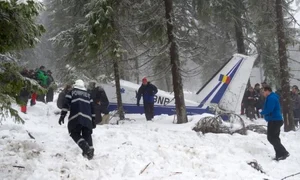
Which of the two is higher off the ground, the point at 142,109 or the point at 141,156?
the point at 142,109

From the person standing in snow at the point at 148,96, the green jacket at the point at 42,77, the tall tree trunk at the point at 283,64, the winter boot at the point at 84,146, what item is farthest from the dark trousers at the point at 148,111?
→ the winter boot at the point at 84,146

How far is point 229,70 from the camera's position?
45.5ft

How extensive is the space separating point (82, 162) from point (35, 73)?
34.0 feet

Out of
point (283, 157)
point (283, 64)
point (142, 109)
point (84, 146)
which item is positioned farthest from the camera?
point (142, 109)

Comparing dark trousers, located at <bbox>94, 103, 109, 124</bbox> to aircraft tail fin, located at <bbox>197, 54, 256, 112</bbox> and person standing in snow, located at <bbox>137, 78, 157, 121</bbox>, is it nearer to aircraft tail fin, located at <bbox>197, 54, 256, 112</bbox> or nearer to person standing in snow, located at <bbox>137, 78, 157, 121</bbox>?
person standing in snow, located at <bbox>137, 78, 157, 121</bbox>

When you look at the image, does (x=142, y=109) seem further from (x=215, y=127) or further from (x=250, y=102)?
(x=250, y=102)

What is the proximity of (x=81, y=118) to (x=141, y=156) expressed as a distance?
59.4 inches

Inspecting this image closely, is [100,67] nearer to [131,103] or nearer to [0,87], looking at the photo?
[131,103]

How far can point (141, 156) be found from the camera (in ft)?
22.4

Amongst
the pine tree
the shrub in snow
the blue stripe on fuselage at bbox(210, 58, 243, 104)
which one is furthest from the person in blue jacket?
the pine tree

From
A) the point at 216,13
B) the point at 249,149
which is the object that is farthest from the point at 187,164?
the point at 216,13

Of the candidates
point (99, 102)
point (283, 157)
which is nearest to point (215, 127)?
point (283, 157)

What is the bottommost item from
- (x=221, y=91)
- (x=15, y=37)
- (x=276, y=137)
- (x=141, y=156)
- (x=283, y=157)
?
(x=283, y=157)

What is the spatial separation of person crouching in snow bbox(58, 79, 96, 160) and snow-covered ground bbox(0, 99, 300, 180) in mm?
285
